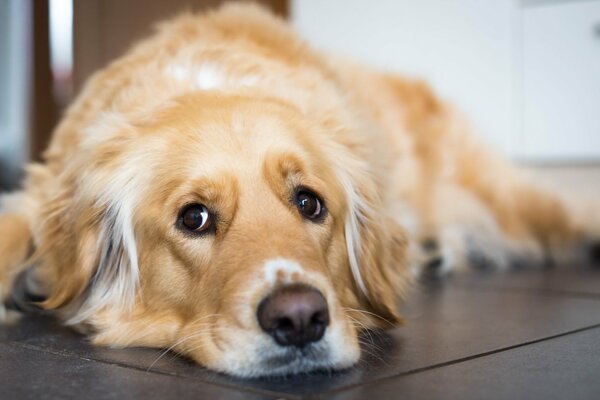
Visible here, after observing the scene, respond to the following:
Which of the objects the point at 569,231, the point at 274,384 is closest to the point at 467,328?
the point at 274,384

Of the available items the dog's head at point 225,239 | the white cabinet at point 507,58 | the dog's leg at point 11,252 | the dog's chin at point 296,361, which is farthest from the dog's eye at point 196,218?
the white cabinet at point 507,58

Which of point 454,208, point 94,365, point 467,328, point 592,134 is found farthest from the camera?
point 592,134

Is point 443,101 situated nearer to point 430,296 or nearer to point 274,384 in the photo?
point 430,296

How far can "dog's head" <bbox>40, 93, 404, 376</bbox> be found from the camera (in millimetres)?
1664

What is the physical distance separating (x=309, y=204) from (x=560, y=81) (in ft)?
9.26

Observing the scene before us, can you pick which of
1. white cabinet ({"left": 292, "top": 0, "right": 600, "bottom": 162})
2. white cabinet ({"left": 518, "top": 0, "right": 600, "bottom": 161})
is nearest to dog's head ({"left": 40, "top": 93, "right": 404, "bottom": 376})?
white cabinet ({"left": 292, "top": 0, "right": 600, "bottom": 162})

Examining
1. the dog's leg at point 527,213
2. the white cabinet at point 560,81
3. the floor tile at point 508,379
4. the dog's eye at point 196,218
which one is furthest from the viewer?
the white cabinet at point 560,81

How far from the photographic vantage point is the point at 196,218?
1.94m

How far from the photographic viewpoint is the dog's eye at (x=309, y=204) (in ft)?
6.63

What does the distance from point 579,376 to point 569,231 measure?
248 centimetres

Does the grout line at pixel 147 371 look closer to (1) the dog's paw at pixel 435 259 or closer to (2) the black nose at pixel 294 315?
(2) the black nose at pixel 294 315

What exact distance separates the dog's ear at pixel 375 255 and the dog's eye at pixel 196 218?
0.45 m

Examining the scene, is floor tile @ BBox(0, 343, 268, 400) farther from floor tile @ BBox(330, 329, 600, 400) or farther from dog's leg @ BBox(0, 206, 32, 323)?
dog's leg @ BBox(0, 206, 32, 323)

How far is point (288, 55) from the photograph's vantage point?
9.14 feet
